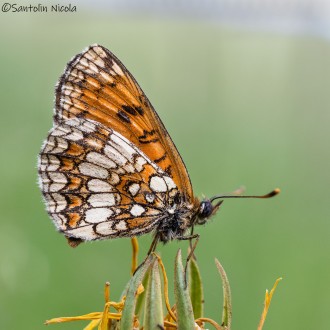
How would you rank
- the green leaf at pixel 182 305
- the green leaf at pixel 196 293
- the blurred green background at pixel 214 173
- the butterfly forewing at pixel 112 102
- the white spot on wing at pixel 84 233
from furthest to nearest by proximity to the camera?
the blurred green background at pixel 214 173 → the butterfly forewing at pixel 112 102 → the white spot on wing at pixel 84 233 → the green leaf at pixel 196 293 → the green leaf at pixel 182 305

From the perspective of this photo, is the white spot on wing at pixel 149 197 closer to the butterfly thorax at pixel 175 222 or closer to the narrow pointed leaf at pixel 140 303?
the butterfly thorax at pixel 175 222

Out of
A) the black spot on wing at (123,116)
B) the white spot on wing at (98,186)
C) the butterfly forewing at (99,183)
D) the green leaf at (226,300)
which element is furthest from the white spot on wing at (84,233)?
the green leaf at (226,300)

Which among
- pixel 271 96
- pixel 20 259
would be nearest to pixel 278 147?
pixel 271 96

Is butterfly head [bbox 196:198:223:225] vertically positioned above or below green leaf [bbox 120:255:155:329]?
above

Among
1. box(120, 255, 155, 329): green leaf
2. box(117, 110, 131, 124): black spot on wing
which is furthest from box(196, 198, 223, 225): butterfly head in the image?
box(120, 255, 155, 329): green leaf

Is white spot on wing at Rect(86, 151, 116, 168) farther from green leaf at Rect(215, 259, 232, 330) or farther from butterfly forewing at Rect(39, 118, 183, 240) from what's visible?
green leaf at Rect(215, 259, 232, 330)

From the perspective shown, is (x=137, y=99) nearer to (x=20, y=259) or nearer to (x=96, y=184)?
(x=96, y=184)

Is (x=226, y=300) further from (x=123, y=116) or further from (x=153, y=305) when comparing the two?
(x=123, y=116)
